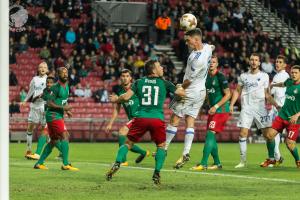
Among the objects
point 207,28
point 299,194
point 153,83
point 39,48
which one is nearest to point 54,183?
point 153,83

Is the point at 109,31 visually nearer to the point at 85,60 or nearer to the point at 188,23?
the point at 85,60

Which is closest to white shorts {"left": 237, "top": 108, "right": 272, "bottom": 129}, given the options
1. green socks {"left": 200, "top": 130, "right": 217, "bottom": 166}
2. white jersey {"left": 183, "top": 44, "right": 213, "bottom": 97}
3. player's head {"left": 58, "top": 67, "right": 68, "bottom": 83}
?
→ green socks {"left": 200, "top": 130, "right": 217, "bottom": 166}

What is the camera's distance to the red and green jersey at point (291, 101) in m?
18.9

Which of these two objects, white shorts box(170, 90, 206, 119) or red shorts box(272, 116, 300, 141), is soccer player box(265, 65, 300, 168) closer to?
red shorts box(272, 116, 300, 141)

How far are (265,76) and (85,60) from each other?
2048 cm

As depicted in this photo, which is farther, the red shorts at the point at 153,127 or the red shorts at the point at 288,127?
the red shorts at the point at 288,127

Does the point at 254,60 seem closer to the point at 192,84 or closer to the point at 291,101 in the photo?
the point at 291,101

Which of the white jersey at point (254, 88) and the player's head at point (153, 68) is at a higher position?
the player's head at point (153, 68)

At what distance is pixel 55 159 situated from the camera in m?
22.3

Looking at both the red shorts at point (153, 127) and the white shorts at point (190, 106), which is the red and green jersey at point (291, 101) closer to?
the white shorts at point (190, 106)

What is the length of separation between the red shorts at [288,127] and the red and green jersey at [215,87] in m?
1.36

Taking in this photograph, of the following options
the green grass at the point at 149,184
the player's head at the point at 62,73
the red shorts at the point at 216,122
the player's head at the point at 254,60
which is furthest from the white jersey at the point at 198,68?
the player's head at the point at 62,73

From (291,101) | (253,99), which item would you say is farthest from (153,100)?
(253,99)

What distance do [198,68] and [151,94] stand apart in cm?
320
